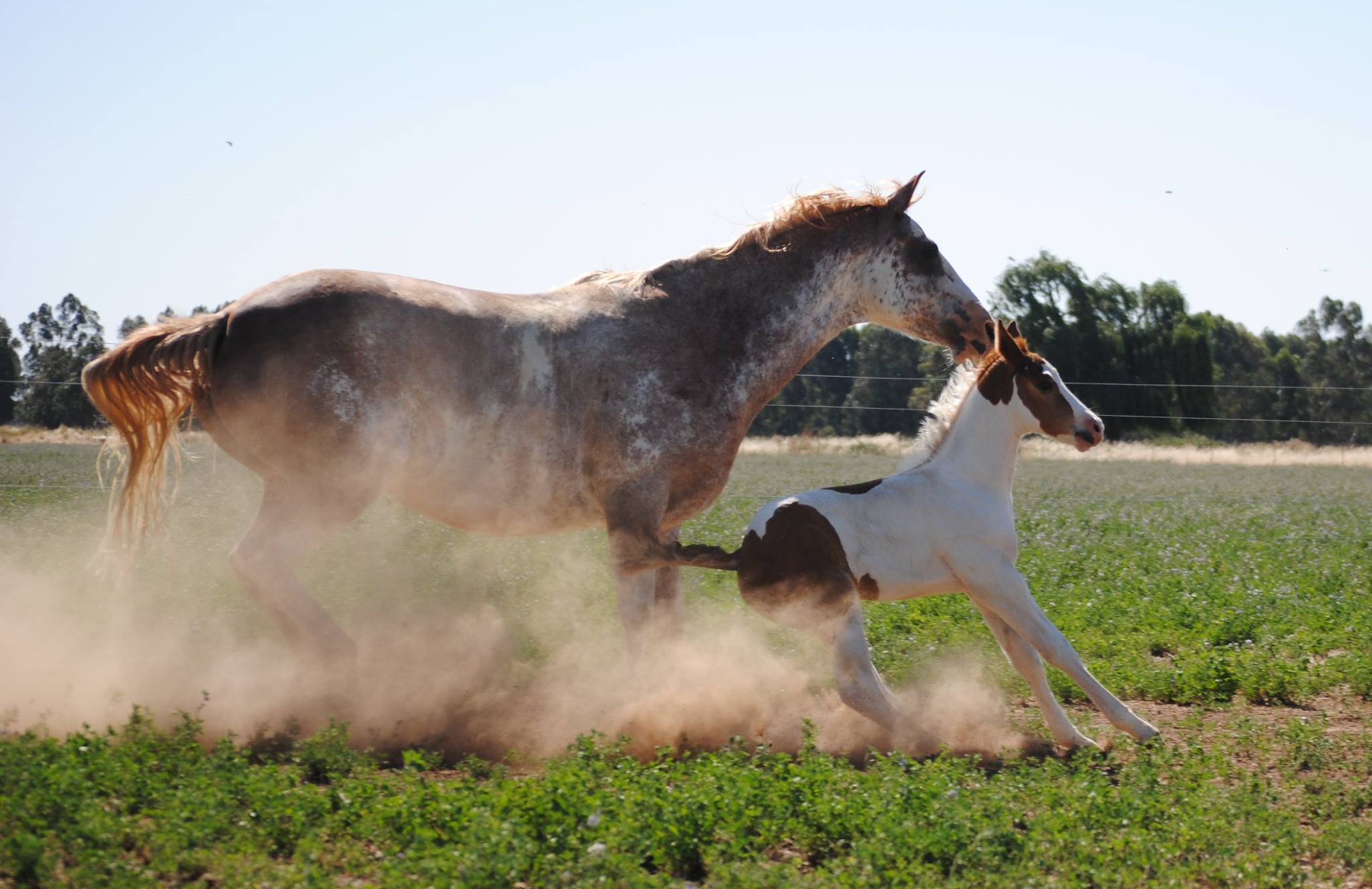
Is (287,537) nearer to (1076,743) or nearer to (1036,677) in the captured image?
(1036,677)

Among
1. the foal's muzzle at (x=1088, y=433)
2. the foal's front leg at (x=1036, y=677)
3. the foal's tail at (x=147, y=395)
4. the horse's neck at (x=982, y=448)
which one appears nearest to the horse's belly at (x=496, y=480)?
the foal's tail at (x=147, y=395)

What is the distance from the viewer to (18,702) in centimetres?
662

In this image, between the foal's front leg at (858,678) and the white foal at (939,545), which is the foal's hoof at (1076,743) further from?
the foal's front leg at (858,678)

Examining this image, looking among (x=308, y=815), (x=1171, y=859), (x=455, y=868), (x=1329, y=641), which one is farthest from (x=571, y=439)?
(x=1329, y=641)

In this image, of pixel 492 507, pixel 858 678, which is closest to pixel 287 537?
pixel 492 507

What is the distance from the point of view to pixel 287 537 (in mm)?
6562

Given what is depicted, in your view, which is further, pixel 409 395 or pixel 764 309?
pixel 764 309

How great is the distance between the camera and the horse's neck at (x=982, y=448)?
706 cm

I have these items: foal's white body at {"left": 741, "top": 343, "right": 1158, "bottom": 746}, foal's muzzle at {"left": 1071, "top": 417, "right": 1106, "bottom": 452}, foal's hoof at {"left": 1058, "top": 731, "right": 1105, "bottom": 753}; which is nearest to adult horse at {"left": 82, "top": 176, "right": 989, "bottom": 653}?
foal's white body at {"left": 741, "top": 343, "right": 1158, "bottom": 746}

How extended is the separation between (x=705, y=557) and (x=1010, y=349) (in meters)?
2.14

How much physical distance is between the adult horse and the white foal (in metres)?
0.51

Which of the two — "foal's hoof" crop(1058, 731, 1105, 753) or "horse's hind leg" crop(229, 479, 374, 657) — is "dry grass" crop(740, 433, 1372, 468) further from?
"horse's hind leg" crop(229, 479, 374, 657)

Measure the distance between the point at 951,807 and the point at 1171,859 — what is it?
79 cm

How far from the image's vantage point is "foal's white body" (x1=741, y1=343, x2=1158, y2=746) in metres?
6.54
